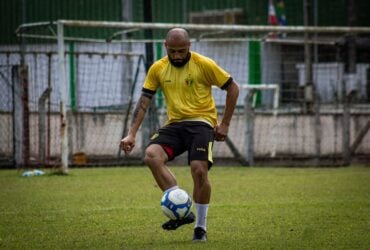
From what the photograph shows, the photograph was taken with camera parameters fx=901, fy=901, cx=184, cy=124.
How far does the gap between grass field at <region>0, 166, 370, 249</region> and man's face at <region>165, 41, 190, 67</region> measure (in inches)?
65.2

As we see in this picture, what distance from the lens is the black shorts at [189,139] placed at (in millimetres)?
8312

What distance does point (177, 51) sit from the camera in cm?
837

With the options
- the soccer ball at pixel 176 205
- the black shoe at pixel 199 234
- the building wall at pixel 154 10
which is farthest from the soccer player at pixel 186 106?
the building wall at pixel 154 10

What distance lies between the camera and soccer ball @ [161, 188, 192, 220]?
7.85 meters

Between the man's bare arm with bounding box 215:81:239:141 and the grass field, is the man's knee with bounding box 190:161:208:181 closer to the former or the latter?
the man's bare arm with bounding box 215:81:239:141

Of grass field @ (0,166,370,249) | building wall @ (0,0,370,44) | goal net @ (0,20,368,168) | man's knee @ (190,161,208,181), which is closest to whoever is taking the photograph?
grass field @ (0,166,370,249)

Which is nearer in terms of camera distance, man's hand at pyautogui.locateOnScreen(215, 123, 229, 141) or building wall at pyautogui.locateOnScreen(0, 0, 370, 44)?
man's hand at pyautogui.locateOnScreen(215, 123, 229, 141)

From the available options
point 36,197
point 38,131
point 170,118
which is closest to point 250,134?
point 38,131

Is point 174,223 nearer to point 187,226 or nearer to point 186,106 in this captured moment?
point 186,106

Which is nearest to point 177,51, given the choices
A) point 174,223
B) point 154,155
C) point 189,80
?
point 189,80

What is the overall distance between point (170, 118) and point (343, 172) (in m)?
7.69

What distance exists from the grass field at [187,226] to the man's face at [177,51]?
1656 mm

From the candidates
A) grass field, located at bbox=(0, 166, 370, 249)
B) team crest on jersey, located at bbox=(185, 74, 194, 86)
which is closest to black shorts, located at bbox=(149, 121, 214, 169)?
team crest on jersey, located at bbox=(185, 74, 194, 86)

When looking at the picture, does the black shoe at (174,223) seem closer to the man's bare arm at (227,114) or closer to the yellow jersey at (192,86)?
the man's bare arm at (227,114)
